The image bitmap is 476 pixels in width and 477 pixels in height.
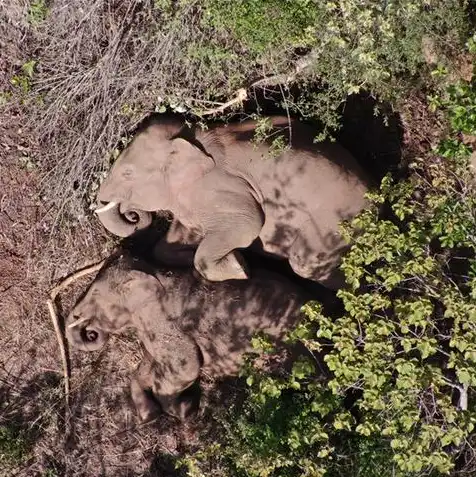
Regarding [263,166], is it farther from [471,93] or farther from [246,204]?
[471,93]

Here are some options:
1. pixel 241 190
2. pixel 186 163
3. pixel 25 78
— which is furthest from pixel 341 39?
pixel 25 78

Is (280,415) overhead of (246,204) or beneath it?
beneath

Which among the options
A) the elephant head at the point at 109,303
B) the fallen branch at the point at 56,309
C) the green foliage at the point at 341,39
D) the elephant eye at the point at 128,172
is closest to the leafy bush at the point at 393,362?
the green foliage at the point at 341,39

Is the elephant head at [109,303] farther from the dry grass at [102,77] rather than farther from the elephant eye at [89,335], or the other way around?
the dry grass at [102,77]

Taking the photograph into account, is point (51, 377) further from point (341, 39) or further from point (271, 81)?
point (341, 39)

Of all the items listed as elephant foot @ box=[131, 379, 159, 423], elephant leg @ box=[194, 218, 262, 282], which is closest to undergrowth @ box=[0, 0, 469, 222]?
elephant leg @ box=[194, 218, 262, 282]

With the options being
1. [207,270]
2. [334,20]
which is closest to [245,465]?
[207,270]
